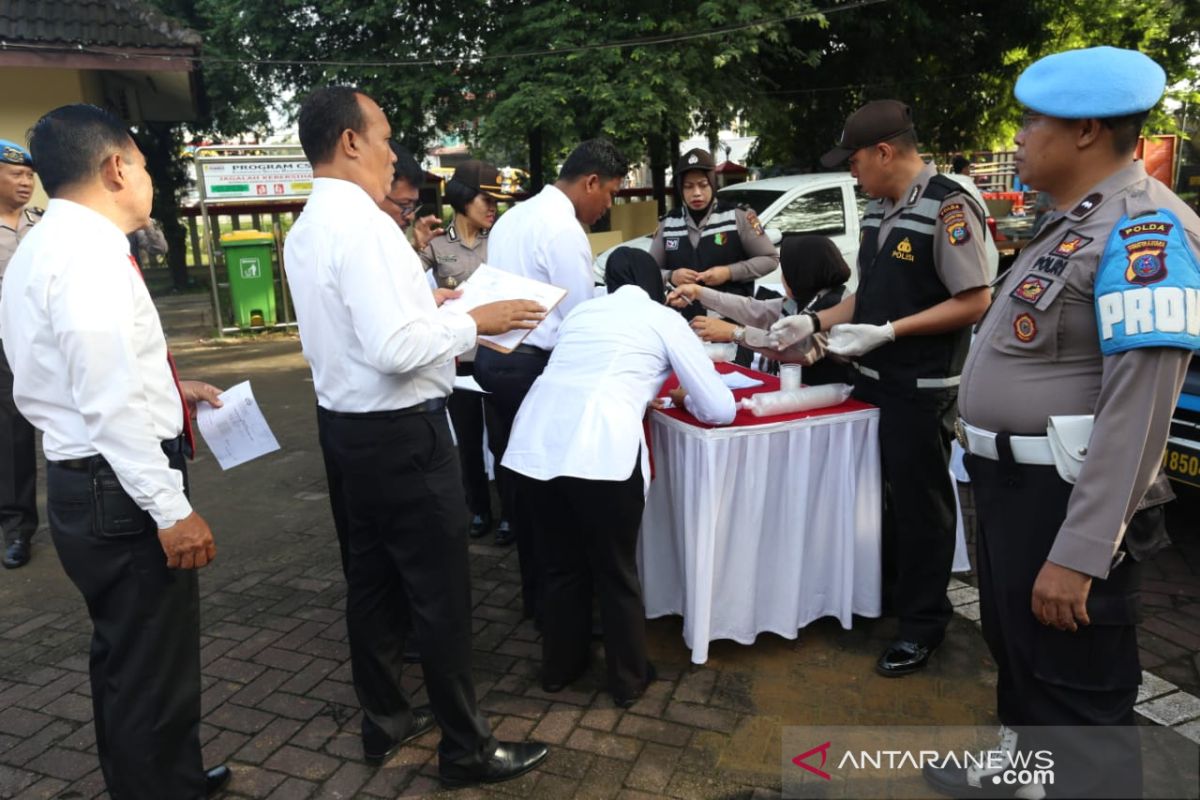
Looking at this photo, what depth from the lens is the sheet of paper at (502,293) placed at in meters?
2.55

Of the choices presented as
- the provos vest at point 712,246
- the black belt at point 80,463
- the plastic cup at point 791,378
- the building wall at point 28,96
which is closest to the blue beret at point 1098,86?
the plastic cup at point 791,378

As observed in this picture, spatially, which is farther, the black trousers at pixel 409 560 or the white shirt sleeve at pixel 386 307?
the black trousers at pixel 409 560

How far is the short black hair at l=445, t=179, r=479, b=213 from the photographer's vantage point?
4395mm

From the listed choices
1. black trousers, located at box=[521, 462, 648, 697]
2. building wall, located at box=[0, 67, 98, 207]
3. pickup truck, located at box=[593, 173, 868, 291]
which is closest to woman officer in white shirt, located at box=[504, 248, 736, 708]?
black trousers, located at box=[521, 462, 648, 697]

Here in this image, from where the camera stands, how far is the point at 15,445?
14.4 feet

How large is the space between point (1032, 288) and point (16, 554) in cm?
468

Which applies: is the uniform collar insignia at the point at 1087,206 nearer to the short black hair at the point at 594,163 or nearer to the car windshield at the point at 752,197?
the short black hair at the point at 594,163

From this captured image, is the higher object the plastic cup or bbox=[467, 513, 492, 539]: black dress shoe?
the plastic cup

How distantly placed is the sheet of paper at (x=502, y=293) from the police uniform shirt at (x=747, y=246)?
1.98 metres

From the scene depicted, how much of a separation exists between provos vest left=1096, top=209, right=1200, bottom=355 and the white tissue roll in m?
1.46

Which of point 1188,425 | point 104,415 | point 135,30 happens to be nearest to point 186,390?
point 104,415

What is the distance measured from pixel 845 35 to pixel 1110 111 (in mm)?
12349

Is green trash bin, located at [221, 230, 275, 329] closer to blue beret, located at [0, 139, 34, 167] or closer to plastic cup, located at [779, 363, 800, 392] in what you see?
blue beret, located at [0, 139, 34, 167]

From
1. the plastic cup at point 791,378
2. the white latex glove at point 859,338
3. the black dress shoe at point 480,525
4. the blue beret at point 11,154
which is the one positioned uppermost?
the blue beret at point 11,154
